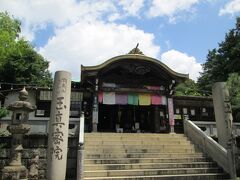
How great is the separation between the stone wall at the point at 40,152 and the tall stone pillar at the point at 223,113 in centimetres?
726

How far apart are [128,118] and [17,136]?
36.6ft

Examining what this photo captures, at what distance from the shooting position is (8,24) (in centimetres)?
2958

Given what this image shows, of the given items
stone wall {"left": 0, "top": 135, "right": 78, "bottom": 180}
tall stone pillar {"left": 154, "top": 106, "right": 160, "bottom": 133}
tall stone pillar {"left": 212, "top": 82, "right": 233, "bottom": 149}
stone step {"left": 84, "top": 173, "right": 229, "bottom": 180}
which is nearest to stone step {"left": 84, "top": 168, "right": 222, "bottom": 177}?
stone step {"left": 84, "top": 173, "right": 229, "bottom": 180}

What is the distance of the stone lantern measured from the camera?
10.5m

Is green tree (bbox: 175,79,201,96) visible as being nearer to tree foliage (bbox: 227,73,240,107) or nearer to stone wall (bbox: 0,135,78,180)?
tree foliage (bbox: 227,73,240,107)

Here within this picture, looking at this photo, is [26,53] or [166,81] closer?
[166,81]

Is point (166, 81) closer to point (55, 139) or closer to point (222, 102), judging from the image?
point (222, 102)

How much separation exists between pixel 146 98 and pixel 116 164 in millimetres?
8608

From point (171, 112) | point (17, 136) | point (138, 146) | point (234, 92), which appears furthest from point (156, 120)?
point (17, 136)

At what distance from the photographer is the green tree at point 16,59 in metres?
27.7

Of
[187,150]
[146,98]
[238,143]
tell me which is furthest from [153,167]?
[146,98]

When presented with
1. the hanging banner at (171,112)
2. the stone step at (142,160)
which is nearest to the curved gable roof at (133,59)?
the hanging banner at (171,112)

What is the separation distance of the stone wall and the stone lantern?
3.26 ft

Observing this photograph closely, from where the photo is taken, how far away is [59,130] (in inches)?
438
